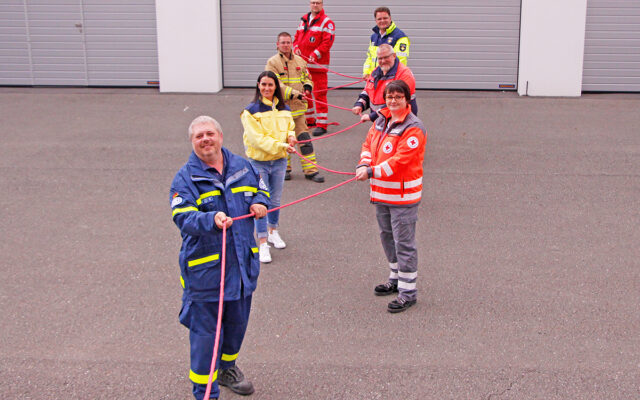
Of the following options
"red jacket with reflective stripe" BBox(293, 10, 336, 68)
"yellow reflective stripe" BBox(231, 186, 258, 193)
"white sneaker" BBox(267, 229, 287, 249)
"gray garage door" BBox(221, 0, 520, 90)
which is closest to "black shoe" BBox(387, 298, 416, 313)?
"white sneaker" BBox(267, 229, 287, 249)

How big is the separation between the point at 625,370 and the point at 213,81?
11.8m

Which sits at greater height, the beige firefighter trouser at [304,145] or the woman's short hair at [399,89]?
the woman's short hair at [399,89]

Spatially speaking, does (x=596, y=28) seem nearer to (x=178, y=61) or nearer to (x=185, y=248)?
(x=178, y=61)

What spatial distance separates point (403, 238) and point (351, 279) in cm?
90

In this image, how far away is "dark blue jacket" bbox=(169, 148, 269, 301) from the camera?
13.4 feet

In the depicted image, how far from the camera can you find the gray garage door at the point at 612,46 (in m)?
14.6

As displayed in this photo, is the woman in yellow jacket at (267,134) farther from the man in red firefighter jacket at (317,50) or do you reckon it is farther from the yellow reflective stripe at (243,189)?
the man in red firefighter jacket at (317,50)

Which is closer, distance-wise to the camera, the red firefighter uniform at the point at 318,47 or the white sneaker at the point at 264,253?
the white sneaker at the point at 264,253

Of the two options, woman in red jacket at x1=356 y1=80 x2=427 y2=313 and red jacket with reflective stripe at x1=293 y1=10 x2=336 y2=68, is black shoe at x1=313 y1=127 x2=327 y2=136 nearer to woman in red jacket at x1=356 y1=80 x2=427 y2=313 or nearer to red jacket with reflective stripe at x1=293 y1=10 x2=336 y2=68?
red jacket with reflective stripe at x1=293 y1=10 x2=336 y2=68

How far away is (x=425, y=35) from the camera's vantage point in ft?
49.1

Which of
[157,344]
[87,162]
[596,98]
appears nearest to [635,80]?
[596,98]

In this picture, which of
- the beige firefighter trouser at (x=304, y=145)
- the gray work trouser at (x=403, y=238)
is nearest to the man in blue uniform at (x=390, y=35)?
the beige firefighter trouser at (x=304, y=145)

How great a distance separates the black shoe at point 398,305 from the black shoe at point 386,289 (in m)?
0.25

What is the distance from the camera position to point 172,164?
33.1 ft
